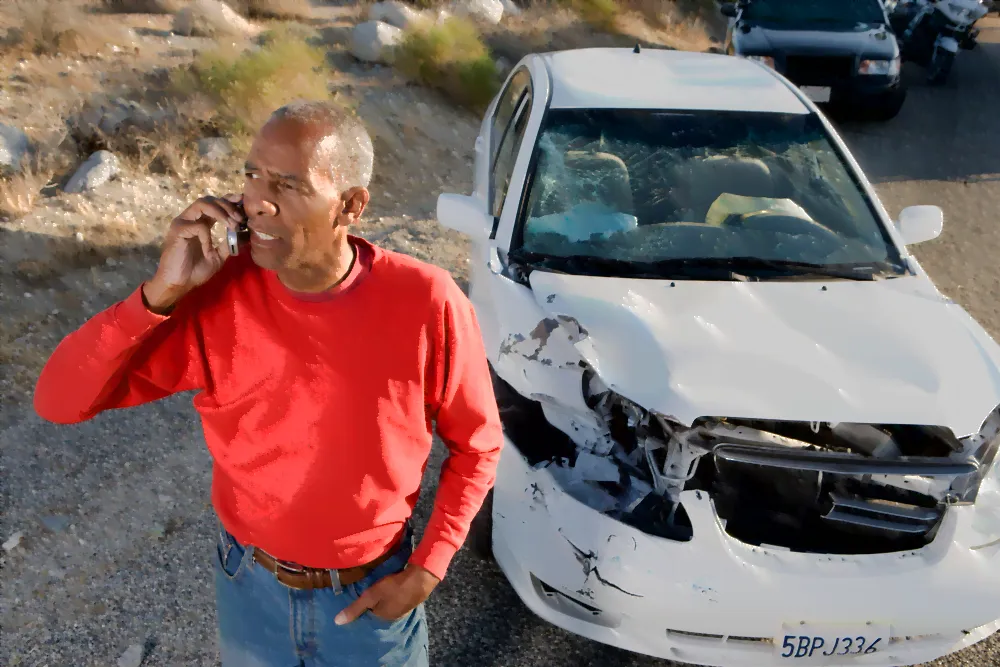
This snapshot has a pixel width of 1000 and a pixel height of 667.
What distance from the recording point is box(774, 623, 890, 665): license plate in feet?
7.41

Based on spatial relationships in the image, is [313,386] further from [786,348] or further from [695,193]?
[695,193]

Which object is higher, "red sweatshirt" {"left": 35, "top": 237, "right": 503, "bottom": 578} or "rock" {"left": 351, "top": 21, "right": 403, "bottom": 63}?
"red sweatshirt" {"left": 35, "top": 237, "right": 503, "bottom": 578}

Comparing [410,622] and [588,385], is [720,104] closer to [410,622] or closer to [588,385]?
[588,385]

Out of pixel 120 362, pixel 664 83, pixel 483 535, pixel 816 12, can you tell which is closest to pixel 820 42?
pixel 816 12

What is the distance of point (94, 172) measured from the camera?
5574 mm

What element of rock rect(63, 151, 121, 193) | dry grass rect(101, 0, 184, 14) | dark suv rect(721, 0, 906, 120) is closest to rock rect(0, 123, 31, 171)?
rock rect(63, 151, 121, 193)

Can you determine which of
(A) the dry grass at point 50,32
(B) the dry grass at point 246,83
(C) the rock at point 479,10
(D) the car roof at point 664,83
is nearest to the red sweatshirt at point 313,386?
(D) the car roof at point 664,83

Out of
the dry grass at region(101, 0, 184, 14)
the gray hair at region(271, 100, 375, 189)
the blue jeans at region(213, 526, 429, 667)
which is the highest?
the gray hair at region(271, 100, 375, 189)

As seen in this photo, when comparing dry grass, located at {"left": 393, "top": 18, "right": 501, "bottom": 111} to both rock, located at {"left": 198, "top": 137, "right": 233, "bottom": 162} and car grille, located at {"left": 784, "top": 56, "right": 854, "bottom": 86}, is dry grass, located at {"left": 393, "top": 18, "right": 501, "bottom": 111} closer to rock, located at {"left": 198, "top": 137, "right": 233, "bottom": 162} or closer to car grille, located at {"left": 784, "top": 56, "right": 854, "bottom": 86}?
rock, located at {"left": 198, "top": 137, "right": 233, "bottom": 162}

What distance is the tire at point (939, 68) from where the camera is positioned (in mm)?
10914

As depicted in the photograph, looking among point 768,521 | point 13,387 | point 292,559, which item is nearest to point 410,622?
point 292,559

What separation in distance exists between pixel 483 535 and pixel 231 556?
54.3 inches

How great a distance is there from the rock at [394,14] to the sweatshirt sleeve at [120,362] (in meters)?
9.48

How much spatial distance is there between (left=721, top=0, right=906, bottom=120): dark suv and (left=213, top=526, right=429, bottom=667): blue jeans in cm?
798
